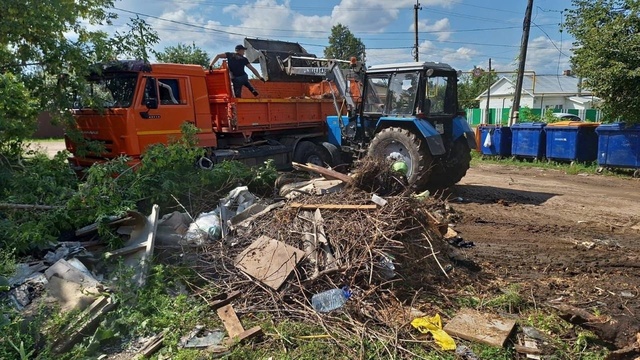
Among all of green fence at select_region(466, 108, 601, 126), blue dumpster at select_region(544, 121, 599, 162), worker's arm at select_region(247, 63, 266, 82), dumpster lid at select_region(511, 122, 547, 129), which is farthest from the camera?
green fence at select_region(466, 108, 601, 126)

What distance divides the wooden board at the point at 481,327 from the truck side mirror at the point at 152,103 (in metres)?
5.96

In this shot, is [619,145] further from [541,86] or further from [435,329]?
[541,86]

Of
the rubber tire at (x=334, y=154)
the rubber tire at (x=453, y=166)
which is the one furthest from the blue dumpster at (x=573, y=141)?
the rubber tire at (x=334, y=154)

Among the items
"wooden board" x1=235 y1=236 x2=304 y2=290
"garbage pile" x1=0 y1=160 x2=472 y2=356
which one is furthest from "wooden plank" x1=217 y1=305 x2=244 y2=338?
"wooden board" x1=235 y1=236 x2=304 y2=290

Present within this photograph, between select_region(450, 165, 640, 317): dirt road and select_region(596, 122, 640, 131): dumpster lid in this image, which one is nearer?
select_region(450, 165, 640, 317): dirt road

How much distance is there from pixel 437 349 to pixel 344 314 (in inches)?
33.7

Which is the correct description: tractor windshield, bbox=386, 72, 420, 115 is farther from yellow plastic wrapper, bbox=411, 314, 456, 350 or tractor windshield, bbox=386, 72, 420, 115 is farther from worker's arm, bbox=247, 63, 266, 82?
yellow plastic wrapper, bbox=411, 314, 456, 350

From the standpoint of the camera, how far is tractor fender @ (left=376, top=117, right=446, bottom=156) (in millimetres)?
8219

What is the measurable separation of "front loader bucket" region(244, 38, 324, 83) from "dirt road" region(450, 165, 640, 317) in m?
4.44

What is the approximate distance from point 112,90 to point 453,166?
6.42 meters

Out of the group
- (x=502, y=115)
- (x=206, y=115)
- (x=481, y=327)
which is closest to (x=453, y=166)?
(x=206, y=115)

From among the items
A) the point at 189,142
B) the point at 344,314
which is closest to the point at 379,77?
the point at 189,142

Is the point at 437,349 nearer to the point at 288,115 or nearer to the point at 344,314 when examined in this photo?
the point at 344,314

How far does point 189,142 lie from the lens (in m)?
7.45
